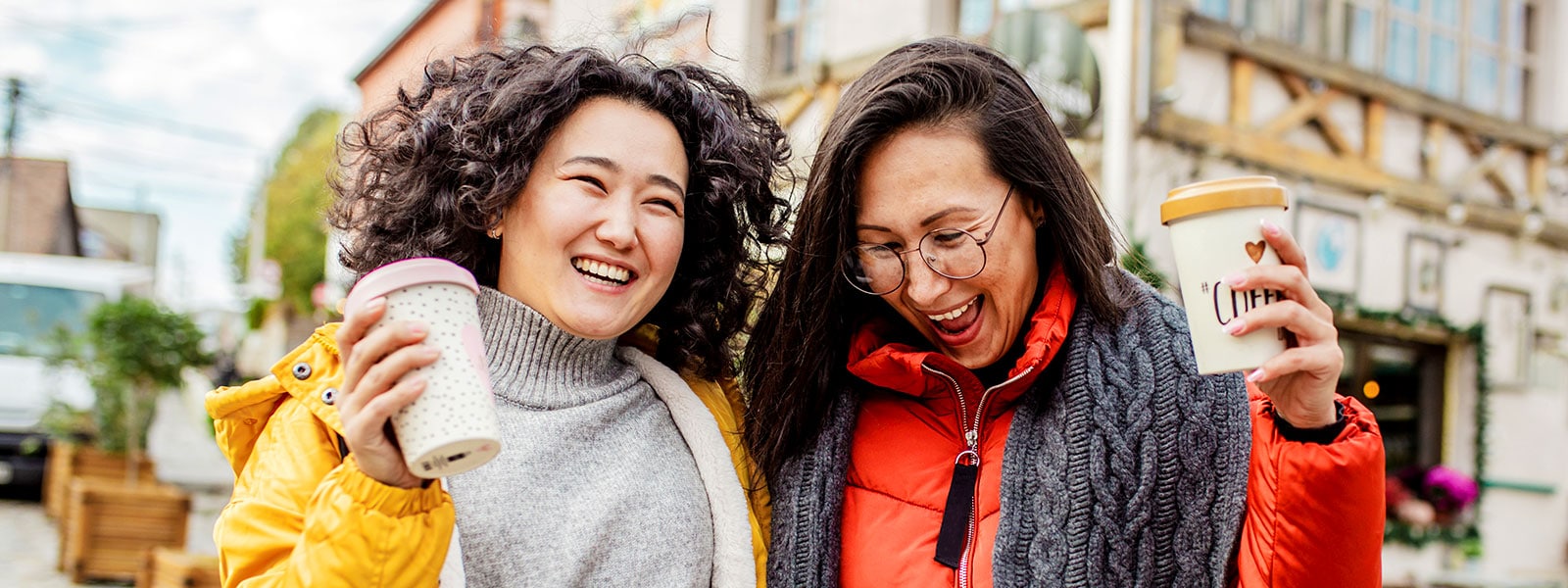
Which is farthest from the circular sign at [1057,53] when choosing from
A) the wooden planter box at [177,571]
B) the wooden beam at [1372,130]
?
the wooden planter box at [177,571]

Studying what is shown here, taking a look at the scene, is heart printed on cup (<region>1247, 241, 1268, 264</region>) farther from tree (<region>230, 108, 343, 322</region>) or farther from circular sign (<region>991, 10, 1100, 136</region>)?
tree (<region>230, 108, 343, 322</region>)

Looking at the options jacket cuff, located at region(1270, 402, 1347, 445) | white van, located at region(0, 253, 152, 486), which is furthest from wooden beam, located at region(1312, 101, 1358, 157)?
white van, located at region(0, 253, 152, 486)

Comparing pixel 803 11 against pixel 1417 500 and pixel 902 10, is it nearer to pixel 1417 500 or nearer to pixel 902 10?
pixel 902 10

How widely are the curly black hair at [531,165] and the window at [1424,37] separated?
15.5ft

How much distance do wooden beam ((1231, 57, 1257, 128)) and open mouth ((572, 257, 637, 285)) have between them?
5180 millimetres

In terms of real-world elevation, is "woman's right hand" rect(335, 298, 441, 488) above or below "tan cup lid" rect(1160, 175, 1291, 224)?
below

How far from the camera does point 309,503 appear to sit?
4.38 feet

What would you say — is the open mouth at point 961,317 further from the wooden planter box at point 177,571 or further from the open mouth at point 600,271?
the wooden planter box at point 177,571

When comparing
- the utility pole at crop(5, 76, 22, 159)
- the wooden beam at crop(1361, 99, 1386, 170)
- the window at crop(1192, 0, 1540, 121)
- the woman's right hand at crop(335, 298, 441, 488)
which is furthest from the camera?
the utility pole at crop(5, 76, 22, 159)

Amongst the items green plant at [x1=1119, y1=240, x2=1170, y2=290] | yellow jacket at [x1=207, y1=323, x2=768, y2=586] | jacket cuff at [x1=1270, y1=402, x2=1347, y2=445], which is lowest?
yellow jacket at [x1=207, y1=323, x2=768, y2=586]

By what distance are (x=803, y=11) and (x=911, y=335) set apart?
6.09 m

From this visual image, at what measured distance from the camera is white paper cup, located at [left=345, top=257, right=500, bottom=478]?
1.19 m

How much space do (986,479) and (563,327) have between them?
70cm

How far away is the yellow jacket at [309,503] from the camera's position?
129 centimetres
